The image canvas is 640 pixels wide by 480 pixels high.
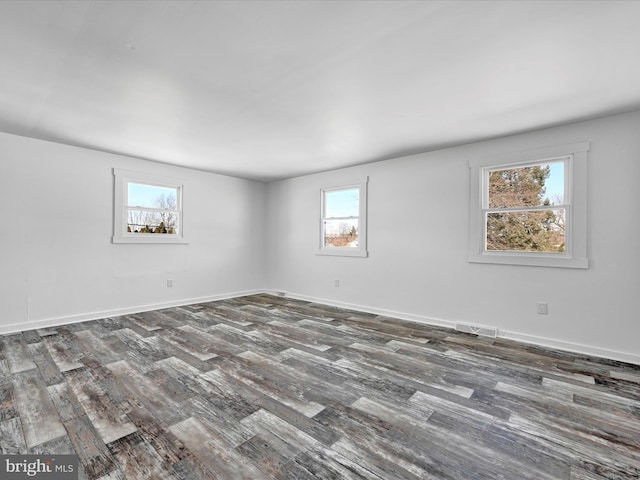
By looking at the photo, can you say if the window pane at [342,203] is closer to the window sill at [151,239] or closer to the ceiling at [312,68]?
the ceiling at [312,68]

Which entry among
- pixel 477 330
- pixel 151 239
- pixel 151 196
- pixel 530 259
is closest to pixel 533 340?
pixel 477 330

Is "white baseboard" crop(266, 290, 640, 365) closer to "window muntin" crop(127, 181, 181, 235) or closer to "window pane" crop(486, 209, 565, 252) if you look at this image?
"window pane" crop(486, 209, 565, 252)

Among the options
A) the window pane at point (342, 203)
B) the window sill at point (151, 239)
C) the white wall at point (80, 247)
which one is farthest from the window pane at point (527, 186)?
the window sill at point (151, 239)

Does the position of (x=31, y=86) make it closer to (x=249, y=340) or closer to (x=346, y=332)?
(x=249, y=340)

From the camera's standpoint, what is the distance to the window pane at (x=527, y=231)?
3492 millimetres

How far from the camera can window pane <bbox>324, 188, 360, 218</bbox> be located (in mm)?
5383

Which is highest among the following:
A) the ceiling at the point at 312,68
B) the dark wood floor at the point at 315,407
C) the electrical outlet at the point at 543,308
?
the ceiling at the point at 312,68

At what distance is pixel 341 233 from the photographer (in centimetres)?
557

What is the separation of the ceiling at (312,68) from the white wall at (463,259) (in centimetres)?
46

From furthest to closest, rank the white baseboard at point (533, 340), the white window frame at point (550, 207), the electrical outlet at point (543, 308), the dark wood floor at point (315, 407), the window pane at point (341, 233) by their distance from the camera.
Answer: the window pane at point (341, 233) < the electrical outlet at point (543, 308) < the white window frame at point (550, 207) < the white baseboard at point (533, 340) < the dark wood floor at point (315, 407)

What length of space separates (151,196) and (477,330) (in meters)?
5.22

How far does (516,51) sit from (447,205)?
2.31m

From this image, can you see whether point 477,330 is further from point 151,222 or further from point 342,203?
point 151,222

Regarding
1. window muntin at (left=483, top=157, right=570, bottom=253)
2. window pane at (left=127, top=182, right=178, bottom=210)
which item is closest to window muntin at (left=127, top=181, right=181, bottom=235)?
window pane at (left=127, top=182, right=178, bottom=210)
